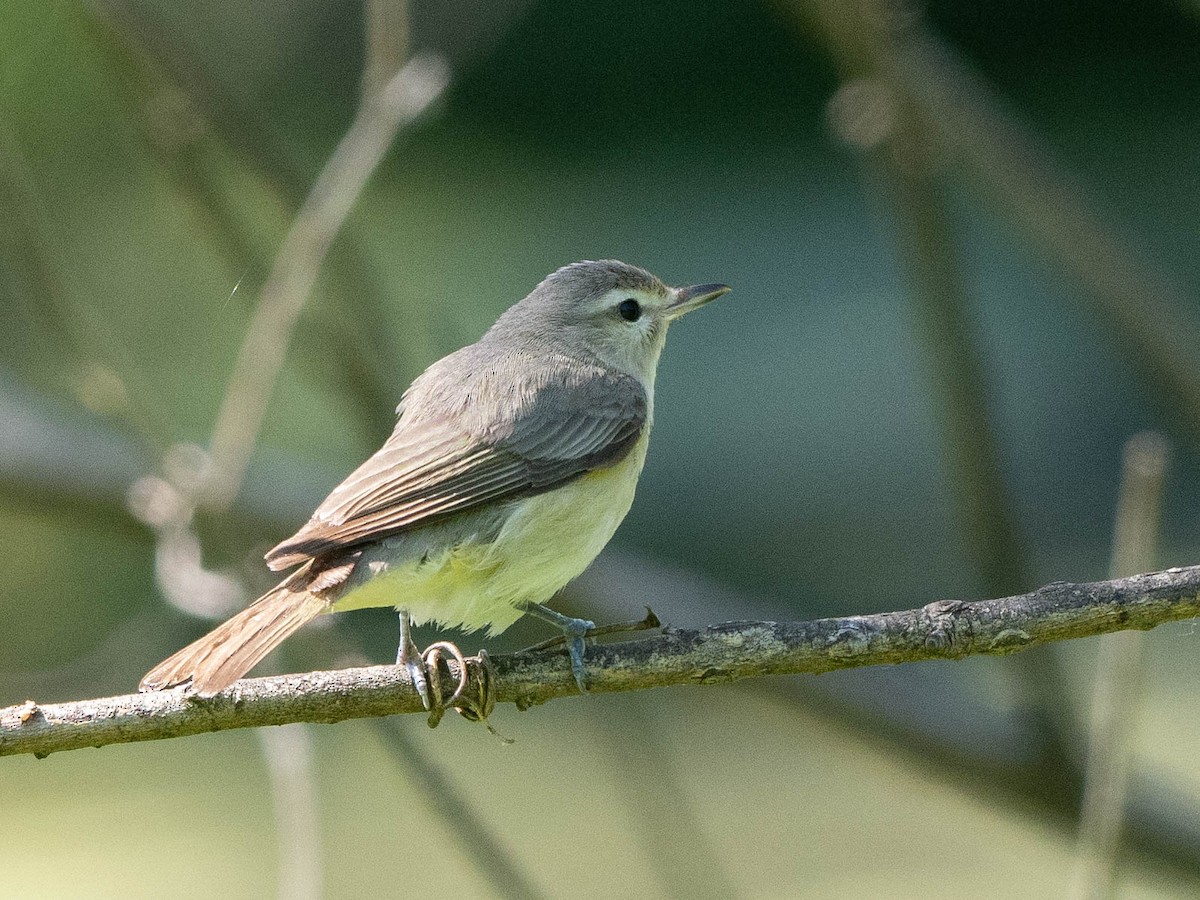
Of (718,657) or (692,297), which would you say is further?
(692,297)

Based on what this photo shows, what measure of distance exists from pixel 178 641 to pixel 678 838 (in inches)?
138

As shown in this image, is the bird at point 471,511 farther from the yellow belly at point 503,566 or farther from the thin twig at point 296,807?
the thin twig at point 296,807

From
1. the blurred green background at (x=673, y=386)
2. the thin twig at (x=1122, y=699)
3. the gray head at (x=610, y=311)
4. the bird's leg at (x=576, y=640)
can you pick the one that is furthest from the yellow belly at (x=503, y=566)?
the thin twig at (x=1122, y=699)

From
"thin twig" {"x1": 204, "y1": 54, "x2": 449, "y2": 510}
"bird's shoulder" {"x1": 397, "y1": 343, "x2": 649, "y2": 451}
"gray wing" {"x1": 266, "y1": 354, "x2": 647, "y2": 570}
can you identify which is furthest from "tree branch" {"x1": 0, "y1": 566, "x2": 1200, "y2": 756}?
"thin twig" {"x1": 204, "y1": 54, "x2": 449, "y2": 510}

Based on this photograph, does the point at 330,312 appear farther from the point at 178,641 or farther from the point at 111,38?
the point at 178,641

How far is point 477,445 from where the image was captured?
11.1ft

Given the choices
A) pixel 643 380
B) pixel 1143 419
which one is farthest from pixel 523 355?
pixel 1143 419

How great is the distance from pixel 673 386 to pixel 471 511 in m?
6.33

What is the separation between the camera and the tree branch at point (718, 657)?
239cm

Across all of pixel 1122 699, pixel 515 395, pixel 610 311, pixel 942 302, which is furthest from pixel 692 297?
pixel 1122 699

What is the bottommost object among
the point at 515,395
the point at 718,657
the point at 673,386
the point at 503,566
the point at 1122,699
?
the point at 718,657

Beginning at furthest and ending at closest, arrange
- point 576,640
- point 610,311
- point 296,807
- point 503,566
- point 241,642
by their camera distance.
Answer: point 610,311
point 296,807
point 503,566
point 576,640
point 241,642

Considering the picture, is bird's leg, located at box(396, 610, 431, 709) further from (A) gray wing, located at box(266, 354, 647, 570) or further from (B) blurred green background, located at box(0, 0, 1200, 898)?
(B) blurred green background, located at box(0, 0, 1200, 898)

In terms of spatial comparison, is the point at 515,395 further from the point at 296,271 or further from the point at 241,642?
the point at 241,642
